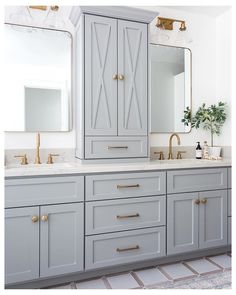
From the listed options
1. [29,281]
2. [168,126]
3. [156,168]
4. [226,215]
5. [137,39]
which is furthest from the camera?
[168,126]

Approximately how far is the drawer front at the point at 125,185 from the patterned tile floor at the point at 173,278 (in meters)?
0.65

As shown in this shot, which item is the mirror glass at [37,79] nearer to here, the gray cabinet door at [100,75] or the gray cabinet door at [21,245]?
the gray cabinet door at [100,75]

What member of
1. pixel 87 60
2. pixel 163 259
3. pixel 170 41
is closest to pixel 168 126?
pixel 170 41

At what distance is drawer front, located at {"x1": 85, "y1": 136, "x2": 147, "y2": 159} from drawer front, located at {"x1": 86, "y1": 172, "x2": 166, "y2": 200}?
0.26 meters

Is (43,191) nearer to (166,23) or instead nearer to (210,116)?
(210,116)

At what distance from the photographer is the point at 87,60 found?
6.96ft

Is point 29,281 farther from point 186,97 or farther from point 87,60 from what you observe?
point 186,97

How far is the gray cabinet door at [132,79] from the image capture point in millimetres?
2219

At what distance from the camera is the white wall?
9.35ft

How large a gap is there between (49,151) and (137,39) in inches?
51.2

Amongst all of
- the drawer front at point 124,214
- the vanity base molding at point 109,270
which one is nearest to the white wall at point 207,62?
the drawer front at point 124,214

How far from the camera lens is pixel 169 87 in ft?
9.04

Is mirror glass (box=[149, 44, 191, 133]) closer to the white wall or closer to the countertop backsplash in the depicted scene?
the white wall

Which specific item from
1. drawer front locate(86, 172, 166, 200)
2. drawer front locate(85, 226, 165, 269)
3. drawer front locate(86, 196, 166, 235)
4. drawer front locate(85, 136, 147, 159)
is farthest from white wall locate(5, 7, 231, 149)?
drawer front locate(85, 226, 165, 269)
